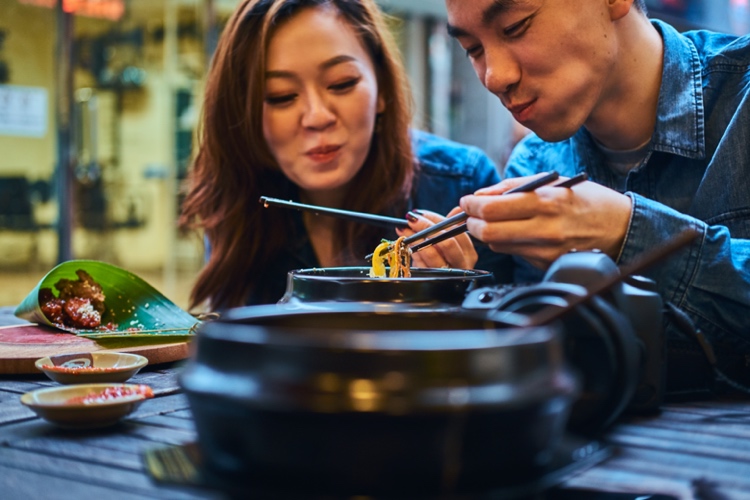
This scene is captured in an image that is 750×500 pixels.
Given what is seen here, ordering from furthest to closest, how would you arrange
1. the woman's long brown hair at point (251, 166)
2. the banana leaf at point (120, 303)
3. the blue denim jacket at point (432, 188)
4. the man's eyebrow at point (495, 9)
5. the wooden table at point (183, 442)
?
1. the blue denim jacket at point (432, 188)
2. the woman's long brown hair at point (251, 166)
3. the banana leaf at point (120, 303)
4. the man's eyebrow at point (495, 9)
5. the wooden table at point (183, 442)

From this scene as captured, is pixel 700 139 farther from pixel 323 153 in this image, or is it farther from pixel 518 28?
pixel 323 153

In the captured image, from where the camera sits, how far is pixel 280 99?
2254 mm

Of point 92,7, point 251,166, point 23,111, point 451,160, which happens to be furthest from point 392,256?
point 92,7

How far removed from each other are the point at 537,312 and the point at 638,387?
29 cm

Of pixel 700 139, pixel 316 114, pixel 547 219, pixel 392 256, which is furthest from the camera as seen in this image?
pixel 316 114

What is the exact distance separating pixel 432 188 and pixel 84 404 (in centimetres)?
180

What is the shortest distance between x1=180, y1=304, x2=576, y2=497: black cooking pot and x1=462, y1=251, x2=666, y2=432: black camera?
12 cm

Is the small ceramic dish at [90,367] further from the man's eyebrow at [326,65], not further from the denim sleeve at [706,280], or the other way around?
the man's eyebrow at [326,65]

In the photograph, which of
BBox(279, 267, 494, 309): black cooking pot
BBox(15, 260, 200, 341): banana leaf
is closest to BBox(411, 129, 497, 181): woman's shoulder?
BBox(15, 260, 200, 341): banana leaf

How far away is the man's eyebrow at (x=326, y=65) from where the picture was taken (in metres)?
2.19

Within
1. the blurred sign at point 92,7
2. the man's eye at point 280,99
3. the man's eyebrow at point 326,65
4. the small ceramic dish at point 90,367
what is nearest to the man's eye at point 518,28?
the man's eyebrow at point 326,65

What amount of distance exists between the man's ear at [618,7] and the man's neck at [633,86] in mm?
50

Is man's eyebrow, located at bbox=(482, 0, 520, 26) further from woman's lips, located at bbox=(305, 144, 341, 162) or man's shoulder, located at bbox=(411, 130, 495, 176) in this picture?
man's shoulder, located at bbox=(411, 130, 495, 176)

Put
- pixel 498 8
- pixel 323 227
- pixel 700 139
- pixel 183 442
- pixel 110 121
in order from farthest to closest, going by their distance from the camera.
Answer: pixel 110 121 < pixel 323 227 < pixel 700 139 < pixel 498 8 < pixel 183 442
